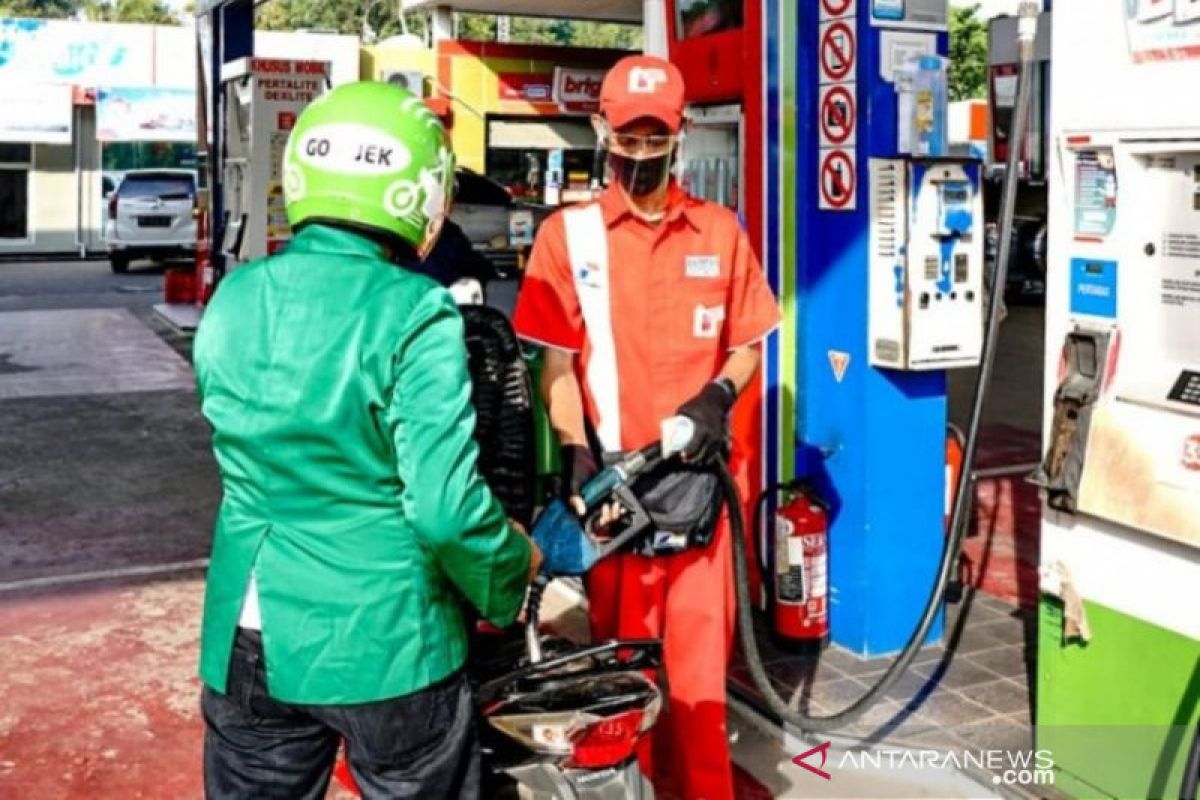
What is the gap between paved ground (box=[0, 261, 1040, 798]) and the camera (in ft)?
15.3

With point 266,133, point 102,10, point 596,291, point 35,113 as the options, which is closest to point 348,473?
point 596,291

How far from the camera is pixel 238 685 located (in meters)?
2.52

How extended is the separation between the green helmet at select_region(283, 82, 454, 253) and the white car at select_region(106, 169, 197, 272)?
2246cm

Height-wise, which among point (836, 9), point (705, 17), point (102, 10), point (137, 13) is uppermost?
point (102, 10)

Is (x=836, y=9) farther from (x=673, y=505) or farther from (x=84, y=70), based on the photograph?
(x=84, y=70)

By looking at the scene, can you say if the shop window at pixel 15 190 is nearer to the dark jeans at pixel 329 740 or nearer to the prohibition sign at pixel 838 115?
the prohibition sign at pixel 838 115

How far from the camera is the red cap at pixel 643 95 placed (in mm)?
3705

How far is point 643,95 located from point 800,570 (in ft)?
7.14

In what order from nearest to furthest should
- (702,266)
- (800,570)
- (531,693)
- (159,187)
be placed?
(531,693), (702,266), (800,570), (159,187)

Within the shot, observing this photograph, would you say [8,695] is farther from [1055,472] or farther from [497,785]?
[1055,472]

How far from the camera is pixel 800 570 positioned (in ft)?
17.3

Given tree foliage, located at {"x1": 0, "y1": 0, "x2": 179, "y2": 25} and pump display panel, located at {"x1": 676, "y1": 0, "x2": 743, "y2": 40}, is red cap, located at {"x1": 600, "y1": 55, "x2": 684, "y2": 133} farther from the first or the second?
tree foliage, located at {"x1": 0, "y1": 0, "x2": 179, "y2": 25}

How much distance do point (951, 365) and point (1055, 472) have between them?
1389mm

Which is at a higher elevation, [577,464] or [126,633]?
[577,464]
